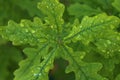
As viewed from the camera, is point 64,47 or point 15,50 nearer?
point 64,47

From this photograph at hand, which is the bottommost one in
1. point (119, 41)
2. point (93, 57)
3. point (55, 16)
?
point (93, 57)

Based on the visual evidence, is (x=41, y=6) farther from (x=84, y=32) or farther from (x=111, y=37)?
(x=111, y=37)

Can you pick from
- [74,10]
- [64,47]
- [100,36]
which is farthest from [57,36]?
[74,10]

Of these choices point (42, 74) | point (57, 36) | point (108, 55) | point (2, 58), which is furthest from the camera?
point (2, 58)

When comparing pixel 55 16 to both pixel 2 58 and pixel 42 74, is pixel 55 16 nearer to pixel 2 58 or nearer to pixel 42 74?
pixel 42 74

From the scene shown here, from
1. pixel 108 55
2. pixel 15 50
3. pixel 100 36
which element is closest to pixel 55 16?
pixel 100 36

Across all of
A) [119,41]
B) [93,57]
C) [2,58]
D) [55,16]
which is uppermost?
[55,16]

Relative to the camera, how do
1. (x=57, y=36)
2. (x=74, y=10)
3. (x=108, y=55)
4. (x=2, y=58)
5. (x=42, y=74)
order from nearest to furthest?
(x=42, y=74)
(x=57, y=36)
(x=108, y=55)
(x=74, y=10)
(x=2, y=58)

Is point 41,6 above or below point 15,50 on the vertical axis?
above

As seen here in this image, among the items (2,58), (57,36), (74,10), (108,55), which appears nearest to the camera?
(57,36)
